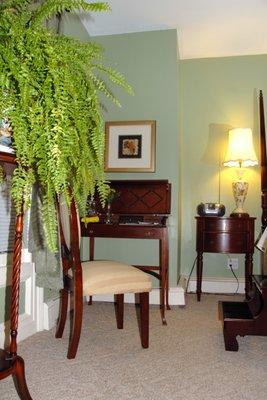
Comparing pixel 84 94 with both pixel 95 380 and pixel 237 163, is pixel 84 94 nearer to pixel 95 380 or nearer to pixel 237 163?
pixel 95 380

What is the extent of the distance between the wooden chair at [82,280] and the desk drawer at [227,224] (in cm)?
139

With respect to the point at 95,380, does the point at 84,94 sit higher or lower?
higher

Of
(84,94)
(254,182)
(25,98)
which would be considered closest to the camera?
(25,98)

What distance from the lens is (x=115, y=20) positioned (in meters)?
3.06

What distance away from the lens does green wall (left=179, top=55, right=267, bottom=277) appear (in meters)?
3.53

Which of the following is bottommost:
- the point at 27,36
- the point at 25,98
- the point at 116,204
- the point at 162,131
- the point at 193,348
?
the point at 193,348

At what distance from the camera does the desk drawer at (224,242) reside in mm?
3076

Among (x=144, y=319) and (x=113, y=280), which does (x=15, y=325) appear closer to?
(x=113, y=280)

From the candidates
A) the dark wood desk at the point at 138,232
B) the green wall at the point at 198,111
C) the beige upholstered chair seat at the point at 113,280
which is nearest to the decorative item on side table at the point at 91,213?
the dark wood desk at the point at 138,232

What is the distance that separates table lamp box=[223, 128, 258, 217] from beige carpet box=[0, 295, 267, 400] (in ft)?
4.35

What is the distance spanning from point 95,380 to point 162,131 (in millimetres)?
2213

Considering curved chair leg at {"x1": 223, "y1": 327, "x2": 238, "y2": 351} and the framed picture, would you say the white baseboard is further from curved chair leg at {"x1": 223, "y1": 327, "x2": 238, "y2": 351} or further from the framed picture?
curved chair leg at {"x1": 223, "y1": 327, "x2": 238, "y2": 351}

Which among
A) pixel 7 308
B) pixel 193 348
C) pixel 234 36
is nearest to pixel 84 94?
pixel 7 308

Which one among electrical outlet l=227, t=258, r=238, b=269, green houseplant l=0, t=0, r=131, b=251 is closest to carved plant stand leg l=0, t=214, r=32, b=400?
green houseplant l=0, t=0, r=131, b=251
